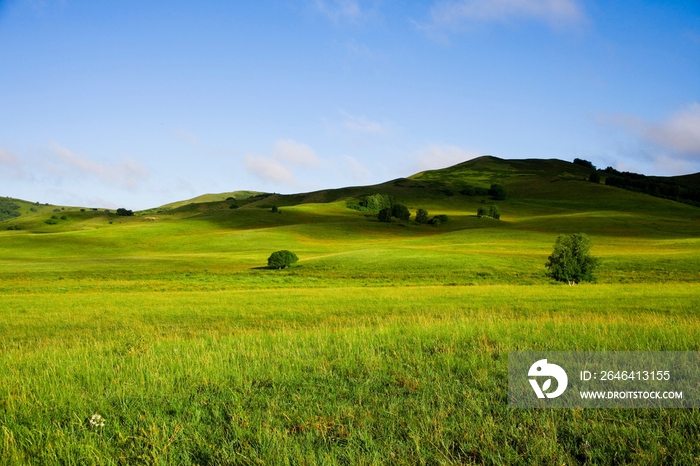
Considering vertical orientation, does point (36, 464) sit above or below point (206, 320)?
above

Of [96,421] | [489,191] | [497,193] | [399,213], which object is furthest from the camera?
[489,191]

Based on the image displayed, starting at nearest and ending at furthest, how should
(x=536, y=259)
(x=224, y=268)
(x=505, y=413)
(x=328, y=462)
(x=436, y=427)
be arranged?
1. (x=328, y=462)
2. (x=436, y=427)
3. (x=505, y=413)
4. (x=536, y=259)
5. (x=224, y=268)

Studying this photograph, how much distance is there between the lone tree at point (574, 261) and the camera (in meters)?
39.8

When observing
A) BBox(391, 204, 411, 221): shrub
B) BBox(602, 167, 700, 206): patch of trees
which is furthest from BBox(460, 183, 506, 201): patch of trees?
BBox(391, 204, 411, 221): shrub

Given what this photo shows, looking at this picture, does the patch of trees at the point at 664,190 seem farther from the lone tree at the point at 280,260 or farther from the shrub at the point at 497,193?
the lone tree at the point at 280,260

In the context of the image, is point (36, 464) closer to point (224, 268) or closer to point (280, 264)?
point (280, 264)

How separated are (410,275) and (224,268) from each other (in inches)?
927

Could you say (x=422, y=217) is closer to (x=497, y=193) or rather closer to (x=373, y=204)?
(x=373, y=204)

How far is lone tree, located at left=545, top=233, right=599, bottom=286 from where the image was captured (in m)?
39.8

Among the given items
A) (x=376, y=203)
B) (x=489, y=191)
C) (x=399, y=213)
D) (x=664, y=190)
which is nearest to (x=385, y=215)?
(x=399, y=213)

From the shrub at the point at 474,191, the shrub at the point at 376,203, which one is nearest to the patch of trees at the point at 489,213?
the shrub at the point at 376,203

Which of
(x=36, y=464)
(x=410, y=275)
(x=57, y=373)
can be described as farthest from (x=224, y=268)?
(x=36, y=464)

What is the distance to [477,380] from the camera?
731 cm

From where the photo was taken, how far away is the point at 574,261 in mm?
39750
